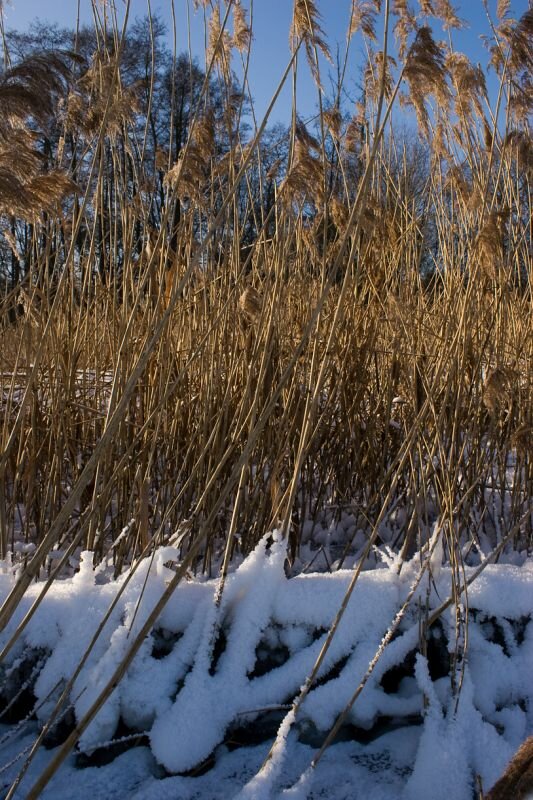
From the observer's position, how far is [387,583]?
1197mm

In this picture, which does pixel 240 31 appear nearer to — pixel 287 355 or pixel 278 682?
pixel 287 355

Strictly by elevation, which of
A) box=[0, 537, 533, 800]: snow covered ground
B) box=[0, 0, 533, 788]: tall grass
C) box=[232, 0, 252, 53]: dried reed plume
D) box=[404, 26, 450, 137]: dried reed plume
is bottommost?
box=[0, 537, 533, 800]: snow covered ground

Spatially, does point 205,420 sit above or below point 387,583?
above

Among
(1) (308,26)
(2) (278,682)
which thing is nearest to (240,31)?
(1) (308,26)

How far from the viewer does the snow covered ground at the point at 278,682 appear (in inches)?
39.3

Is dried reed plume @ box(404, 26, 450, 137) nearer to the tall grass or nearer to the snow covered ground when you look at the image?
the tall grass

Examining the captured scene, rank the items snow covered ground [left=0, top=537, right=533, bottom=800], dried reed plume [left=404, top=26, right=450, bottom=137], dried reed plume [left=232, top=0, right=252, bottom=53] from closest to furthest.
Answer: snow covered ground [left=0, top=537, right=533, bottom=800] < dried reed plume [left=404, top=26, right=450, bottom=137] < dried reed plume [left=232, top=0, right=252, bottom=53]

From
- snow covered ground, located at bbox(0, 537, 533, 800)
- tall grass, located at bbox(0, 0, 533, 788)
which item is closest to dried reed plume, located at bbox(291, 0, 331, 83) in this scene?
tall grass, located at bbox(0, 0, 533, 788)

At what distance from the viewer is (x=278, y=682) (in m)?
1.10

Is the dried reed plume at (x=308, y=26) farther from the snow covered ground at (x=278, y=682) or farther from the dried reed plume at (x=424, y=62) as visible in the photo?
the snow covered ground at (x=278, y=682)

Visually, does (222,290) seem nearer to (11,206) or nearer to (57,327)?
(57,327)

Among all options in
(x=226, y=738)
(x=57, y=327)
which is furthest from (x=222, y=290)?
(x=226, y=738)

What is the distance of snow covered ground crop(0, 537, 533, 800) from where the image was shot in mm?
998

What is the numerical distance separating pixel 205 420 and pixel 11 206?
68 centimetres
